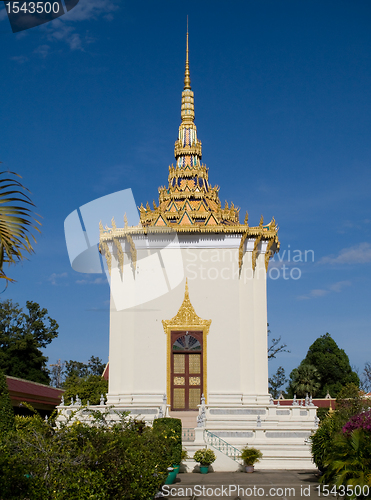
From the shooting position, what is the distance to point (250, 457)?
51.8 feet

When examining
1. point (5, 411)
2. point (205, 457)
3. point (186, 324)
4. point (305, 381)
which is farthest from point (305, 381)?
point (5, 411)

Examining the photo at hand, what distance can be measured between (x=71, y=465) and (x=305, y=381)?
33.1 m

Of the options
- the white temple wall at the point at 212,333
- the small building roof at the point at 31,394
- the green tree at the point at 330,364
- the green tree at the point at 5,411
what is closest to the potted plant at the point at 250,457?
the white temple wall at the point at 212,333

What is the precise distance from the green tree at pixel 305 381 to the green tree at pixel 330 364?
1.60 m

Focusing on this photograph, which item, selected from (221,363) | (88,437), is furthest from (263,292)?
(88,437)

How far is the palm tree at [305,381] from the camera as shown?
3784cm

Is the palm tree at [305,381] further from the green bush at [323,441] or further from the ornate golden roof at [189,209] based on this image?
the green bush at [323,441]

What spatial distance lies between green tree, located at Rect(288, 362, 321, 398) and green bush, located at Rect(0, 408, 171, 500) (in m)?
30.8

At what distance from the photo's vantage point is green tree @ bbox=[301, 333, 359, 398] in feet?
133

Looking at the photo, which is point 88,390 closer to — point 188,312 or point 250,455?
point 188,312

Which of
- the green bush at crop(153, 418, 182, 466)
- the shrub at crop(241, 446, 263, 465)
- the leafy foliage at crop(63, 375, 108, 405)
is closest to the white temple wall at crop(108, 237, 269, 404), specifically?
the leafy foliage at crop(63, 375, 108, 405)

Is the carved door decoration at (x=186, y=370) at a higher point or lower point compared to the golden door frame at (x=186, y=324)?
lower

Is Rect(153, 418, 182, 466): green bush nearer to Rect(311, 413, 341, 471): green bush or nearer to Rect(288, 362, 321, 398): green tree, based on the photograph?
A: Rect(311, 413, 341, 471): green bush

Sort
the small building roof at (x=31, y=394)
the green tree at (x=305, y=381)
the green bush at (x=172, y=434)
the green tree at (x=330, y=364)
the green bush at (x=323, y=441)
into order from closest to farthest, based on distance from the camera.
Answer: the green bush at (x=323, y=441) → the green bush at (x=172, y=434) → the small building roof at (x=31, y=394) → the green tree at (x=305, y=381) → the green tree at (x=330, y=364)
